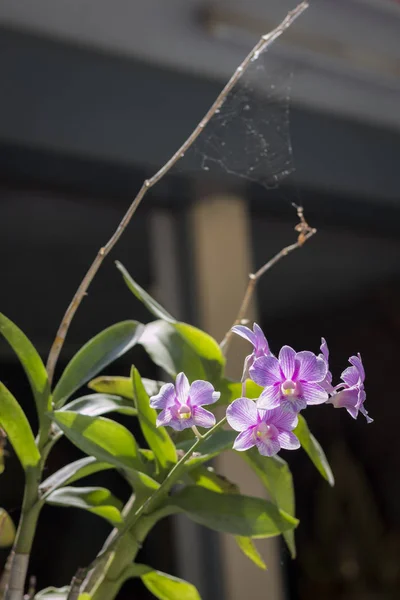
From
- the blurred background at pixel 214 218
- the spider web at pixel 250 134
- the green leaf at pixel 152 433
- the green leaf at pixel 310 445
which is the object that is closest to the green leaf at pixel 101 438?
the green leaf at pixel 152 433

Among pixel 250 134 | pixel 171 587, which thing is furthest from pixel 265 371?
pixel 250 134

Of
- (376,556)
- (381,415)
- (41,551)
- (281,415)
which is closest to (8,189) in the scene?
(41,551)

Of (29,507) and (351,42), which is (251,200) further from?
(29,507)

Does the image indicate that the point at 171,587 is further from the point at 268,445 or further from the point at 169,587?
the point at 268,445

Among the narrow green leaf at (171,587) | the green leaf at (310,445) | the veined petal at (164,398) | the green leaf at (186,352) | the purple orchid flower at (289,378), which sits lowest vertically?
the narrow green leaf at (171,587)

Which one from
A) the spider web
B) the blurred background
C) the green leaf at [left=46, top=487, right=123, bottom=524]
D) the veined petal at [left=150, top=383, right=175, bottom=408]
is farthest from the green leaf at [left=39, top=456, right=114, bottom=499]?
the blurred background

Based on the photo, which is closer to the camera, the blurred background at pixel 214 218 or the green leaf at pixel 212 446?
the green leaf at pixel 212 446

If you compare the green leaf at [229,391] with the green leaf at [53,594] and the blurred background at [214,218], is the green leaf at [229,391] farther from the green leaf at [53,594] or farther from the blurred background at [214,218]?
the blurred background at [214,218]
